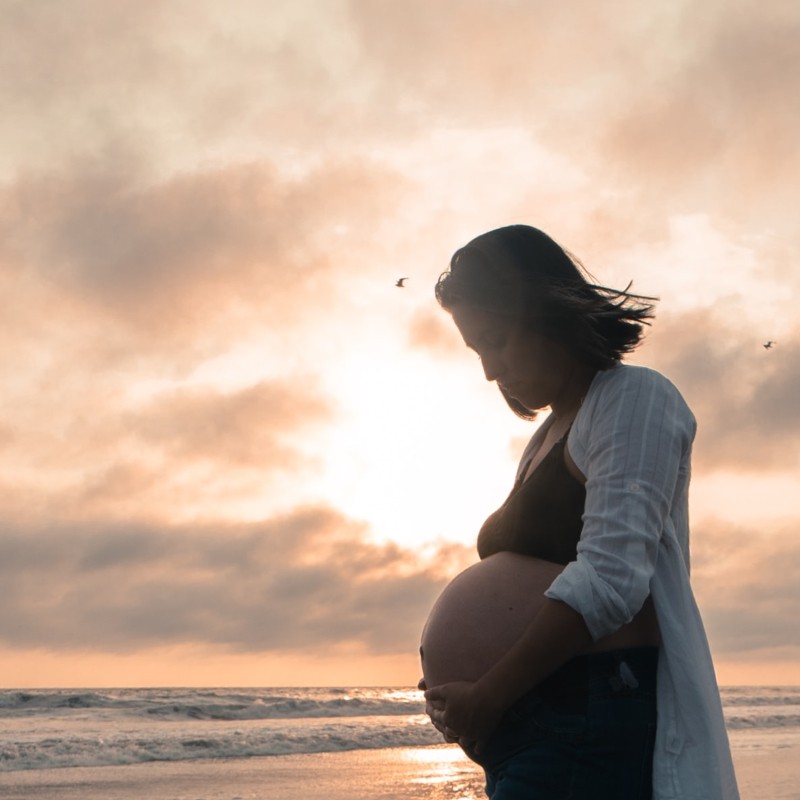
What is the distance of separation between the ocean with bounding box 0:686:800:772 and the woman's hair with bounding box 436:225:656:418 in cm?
1303

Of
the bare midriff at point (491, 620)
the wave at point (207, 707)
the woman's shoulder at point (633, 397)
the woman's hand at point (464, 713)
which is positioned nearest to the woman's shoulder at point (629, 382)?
the woman's shoulder at point (633, 397)

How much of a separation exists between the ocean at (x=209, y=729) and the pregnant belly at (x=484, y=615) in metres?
12.8

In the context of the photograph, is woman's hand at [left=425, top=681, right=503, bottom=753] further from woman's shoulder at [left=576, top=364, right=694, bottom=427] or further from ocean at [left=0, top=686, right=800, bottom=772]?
ocean at [left=0, top=686, right=800, bottom=772]

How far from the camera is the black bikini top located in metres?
1.80

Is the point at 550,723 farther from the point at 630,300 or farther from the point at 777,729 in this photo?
the point at 777,729

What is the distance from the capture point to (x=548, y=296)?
1875 millimetres

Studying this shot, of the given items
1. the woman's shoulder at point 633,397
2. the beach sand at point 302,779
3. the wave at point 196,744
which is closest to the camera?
the woman's shoulder at point 633,397

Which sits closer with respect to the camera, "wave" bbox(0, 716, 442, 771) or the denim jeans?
the denim jeans

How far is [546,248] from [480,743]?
0.90 m

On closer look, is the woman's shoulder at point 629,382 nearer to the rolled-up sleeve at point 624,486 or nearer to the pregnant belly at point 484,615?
the rolled-up sleeve at point 624,486

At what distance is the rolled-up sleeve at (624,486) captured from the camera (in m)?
1.61

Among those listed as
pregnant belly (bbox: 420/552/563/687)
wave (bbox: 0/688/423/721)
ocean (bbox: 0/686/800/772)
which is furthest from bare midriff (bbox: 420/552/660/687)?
wave (bbox: 0/688/423/721)

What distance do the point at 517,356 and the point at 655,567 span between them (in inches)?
18.4

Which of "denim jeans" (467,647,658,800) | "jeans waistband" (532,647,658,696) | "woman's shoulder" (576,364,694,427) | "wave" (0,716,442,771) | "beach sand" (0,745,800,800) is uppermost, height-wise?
"woman's shoulder" (576,364,694,427)
